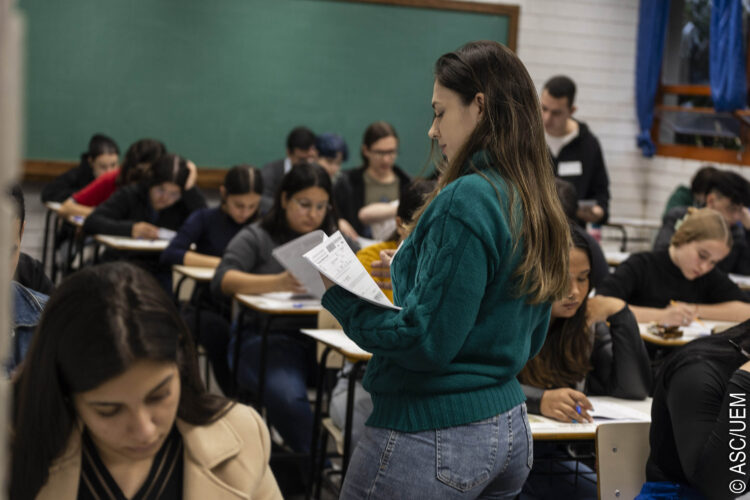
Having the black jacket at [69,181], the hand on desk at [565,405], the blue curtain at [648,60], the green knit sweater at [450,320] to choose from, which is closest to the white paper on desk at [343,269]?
the green knit sweater at [450,320]

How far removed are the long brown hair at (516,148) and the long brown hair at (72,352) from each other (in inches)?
25.0

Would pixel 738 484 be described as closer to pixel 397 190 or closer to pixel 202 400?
pixel 202 400

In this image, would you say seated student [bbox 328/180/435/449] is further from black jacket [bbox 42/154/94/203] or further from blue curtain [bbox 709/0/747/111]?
blue curtain [bbox 709/0/747/111]

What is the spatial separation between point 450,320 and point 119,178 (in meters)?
4.79

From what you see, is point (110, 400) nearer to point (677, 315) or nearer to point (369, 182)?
point (677, 315)

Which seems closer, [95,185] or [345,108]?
[95,185]

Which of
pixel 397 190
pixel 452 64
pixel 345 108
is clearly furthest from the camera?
pixel 345 108

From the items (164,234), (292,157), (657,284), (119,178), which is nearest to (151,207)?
(164,234)

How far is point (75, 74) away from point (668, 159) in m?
5.14

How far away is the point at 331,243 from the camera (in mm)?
1648

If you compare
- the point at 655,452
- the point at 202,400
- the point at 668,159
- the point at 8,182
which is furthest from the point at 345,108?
the point at 8,182

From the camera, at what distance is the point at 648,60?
8.06 m

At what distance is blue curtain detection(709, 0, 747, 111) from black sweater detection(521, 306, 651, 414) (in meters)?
4.64

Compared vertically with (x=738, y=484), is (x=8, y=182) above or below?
above
